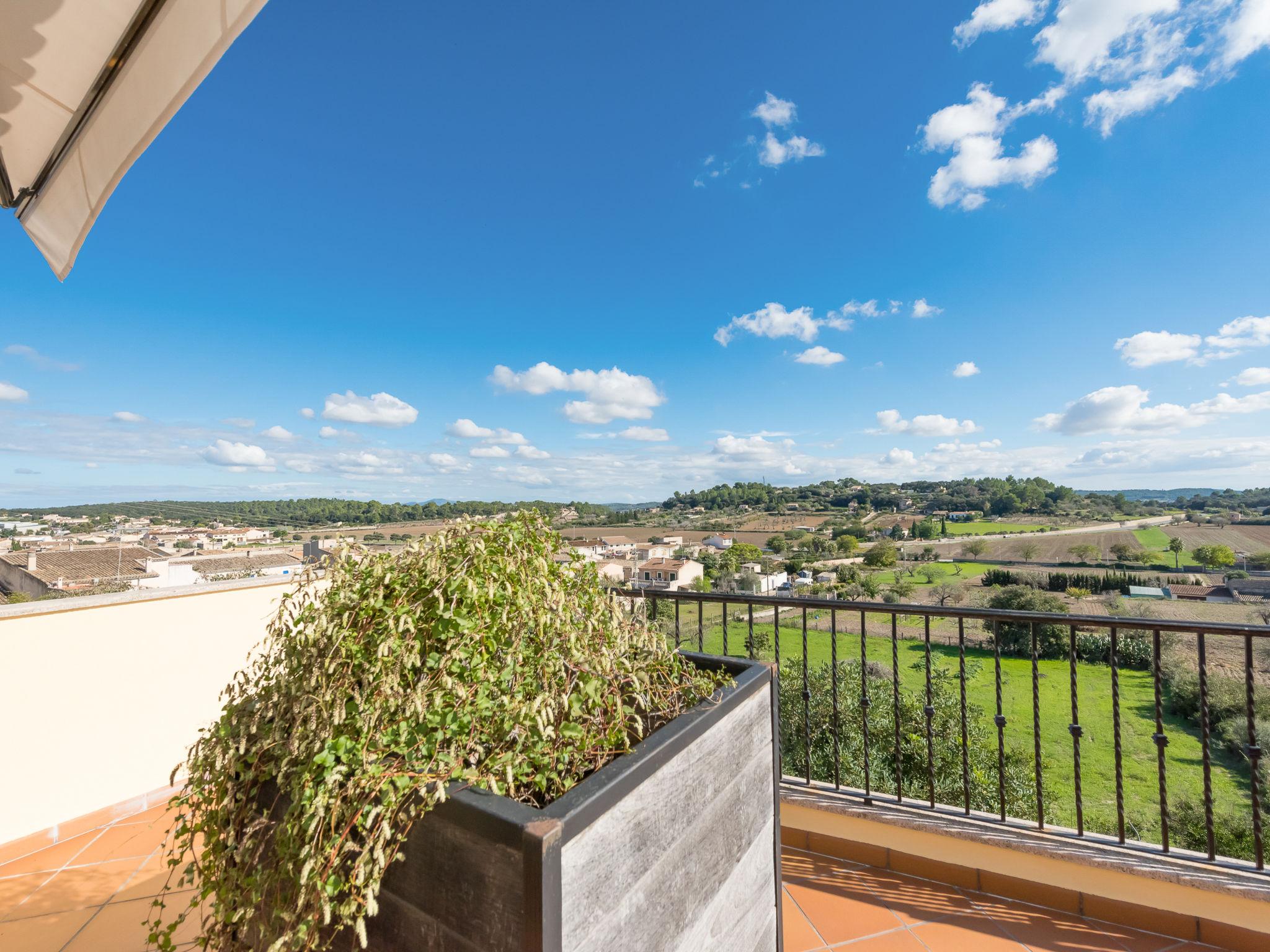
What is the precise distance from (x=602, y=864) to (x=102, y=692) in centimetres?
328

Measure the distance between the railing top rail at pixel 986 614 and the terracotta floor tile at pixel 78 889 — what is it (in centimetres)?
229

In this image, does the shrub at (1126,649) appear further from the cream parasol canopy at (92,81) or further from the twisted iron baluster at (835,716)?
the cream parasol canopy at (92,81)

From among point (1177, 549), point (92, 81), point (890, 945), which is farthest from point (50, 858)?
point (1177, 549)

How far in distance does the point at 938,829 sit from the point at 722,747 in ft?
4.94

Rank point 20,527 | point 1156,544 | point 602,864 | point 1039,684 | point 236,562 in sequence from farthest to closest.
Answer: point 1156,544
point 236,562
point 20,527
point 1039,684
point 602,864

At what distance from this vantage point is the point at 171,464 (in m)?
19.5

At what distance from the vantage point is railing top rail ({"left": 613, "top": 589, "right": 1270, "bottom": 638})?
1.59 m

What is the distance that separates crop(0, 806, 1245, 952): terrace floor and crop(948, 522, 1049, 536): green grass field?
25512 mm

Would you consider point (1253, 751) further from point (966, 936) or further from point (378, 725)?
point (378, 725)

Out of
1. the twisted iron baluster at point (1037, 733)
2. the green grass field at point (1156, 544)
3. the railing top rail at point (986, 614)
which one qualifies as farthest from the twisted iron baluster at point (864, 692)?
the green grass field at point (1156, 544)

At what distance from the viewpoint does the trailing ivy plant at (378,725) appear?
0.74m

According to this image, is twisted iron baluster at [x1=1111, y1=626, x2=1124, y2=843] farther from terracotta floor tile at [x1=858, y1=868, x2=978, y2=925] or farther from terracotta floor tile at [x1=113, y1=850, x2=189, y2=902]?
terracotta floor tile at [x1=113, y1=850, x2=189, y2=902]

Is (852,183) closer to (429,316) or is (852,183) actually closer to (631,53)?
(631,53)

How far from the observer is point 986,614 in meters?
1.90
